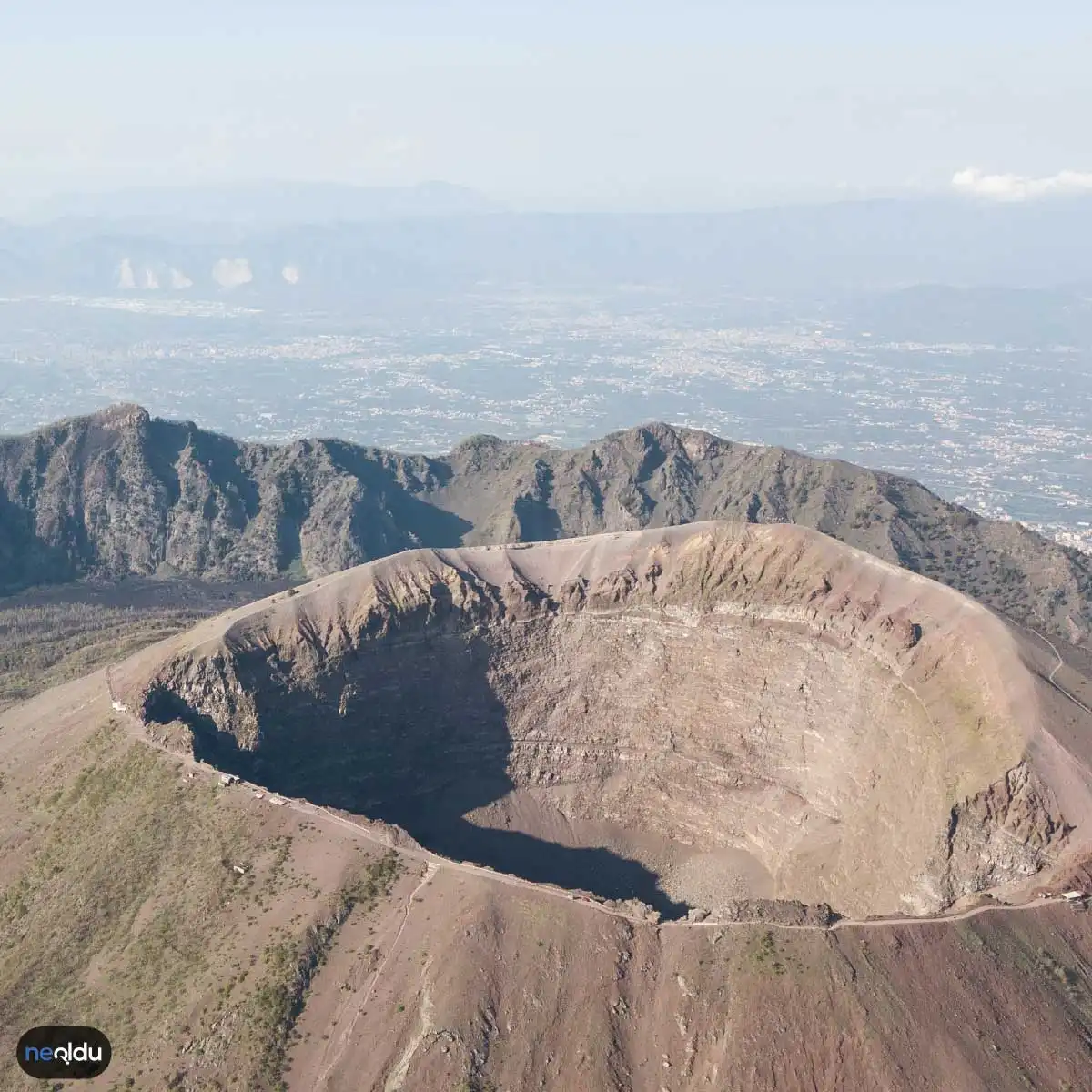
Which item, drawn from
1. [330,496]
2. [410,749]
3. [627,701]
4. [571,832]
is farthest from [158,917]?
[330,496]

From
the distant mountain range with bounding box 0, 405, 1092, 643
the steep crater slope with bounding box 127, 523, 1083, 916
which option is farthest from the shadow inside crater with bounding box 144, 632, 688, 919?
the distant mountain range with bounding box 0, 405, 1092, 643

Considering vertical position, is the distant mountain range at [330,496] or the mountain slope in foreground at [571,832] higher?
the mountain slope in foreground at [571,832]

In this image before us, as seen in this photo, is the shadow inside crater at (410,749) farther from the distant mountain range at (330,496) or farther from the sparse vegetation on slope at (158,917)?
the distant mountain range at (330,496)

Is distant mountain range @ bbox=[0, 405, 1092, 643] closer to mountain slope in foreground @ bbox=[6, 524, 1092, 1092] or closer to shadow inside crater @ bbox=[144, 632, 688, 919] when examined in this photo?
mountain slope in foreground @ bbox=[6, 524, 1092, 1092]

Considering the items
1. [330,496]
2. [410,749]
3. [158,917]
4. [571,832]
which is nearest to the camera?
[158,917]

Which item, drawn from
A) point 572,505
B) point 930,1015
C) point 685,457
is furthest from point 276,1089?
point 685,457

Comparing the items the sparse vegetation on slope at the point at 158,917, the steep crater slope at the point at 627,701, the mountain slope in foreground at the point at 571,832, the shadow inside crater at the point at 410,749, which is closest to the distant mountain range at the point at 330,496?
the steep crater slope at the point at 627,701

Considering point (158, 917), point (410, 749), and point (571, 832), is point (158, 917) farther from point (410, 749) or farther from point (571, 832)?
point (571, 832)

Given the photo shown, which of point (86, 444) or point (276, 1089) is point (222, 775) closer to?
point (276, 1089)
